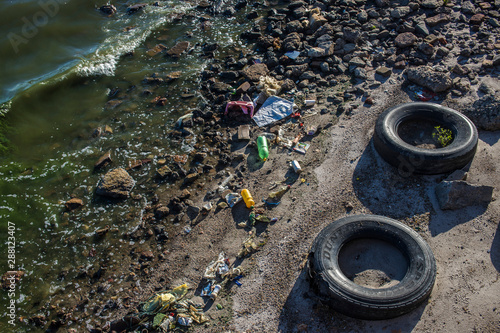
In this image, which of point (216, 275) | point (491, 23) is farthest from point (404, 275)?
point (491, 23)

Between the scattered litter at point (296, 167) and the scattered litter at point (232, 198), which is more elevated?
the scattered litter at point (296, 167)

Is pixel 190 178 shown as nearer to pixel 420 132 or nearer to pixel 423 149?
pixel 423 149

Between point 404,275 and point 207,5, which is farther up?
point 207,5

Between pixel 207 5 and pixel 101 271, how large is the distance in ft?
32.9

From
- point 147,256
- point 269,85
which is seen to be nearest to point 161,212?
point 147,256

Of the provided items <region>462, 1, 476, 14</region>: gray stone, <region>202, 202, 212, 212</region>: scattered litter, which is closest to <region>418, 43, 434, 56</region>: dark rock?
<region>462, 1, 476, 14</region>: gray stone

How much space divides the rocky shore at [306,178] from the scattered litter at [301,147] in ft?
0.30

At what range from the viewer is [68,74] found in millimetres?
9586

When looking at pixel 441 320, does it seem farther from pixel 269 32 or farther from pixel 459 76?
pixel 269 32

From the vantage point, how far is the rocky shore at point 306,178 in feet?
15.5

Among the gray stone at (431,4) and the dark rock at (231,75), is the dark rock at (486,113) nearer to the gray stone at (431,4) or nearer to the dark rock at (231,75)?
the gray stone at (431,4)

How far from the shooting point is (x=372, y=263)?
4.91 metres

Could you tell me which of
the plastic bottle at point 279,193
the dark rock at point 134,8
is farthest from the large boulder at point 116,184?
the dark rock at point 134,8

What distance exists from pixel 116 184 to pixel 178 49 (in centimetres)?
530
